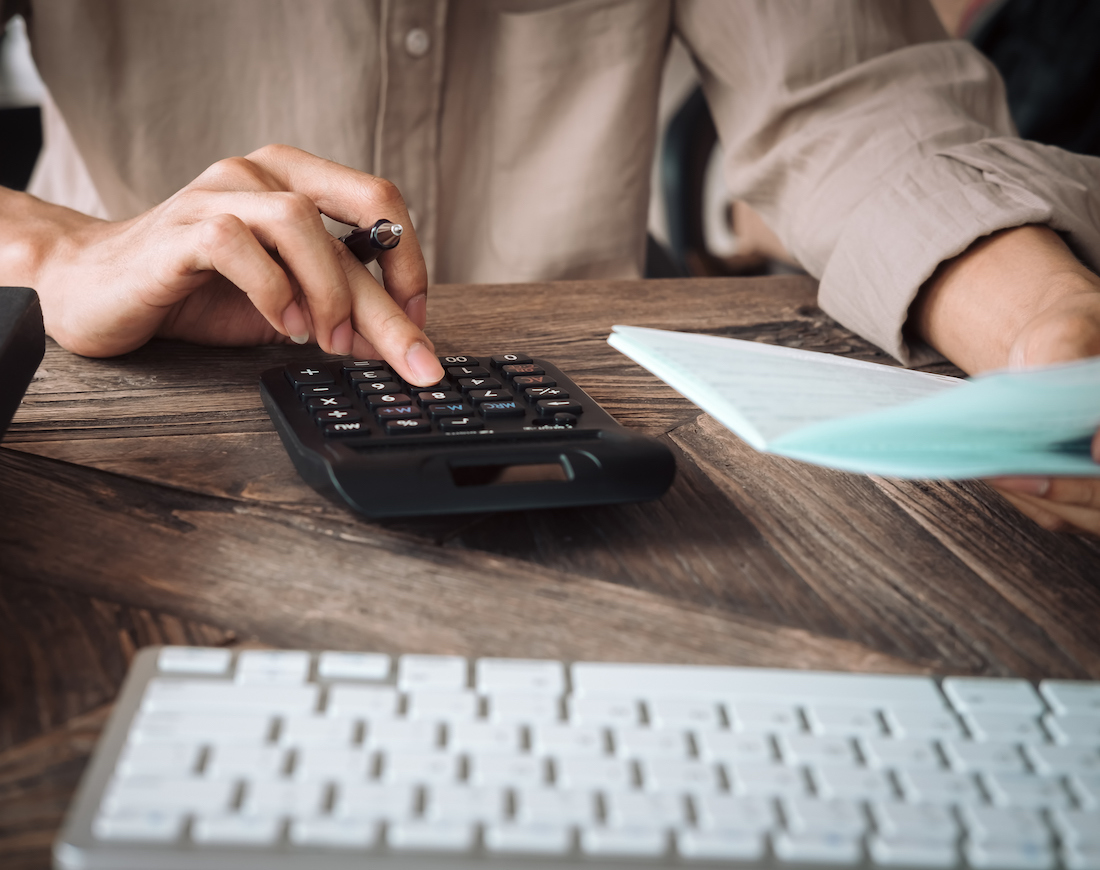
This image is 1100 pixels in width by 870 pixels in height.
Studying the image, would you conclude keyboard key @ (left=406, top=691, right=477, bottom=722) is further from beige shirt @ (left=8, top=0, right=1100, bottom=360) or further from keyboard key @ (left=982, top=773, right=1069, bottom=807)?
beige shirt @ (left=8, top=0, right=1100, bottom=360)

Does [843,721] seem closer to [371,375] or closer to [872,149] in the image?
[371,375]

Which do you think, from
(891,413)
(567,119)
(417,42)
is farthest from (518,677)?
(567,119)

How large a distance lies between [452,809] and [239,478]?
0.23m

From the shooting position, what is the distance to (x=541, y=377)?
445mm

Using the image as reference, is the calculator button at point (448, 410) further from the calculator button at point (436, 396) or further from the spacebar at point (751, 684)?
the spacebar at point (751, 684)

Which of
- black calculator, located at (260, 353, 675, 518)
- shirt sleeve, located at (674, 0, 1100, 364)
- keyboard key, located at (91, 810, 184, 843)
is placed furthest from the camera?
shirt sleeve, located at (674, 0, 1100, 364)

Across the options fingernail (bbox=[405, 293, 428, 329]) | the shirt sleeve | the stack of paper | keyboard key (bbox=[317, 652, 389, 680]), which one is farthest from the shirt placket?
keyboard key (bbox=[317, 652, 389, 680])

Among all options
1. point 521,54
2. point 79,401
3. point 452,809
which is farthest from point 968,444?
point 521,54

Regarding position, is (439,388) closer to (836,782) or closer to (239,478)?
(239,478)

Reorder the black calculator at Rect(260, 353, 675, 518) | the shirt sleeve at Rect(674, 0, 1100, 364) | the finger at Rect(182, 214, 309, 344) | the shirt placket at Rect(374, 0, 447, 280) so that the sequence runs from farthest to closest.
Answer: the shirt placket at Rect(374, 0, 447, 280) → the shirt sleeve at Rect(674, 0, 1100, 364) → the finger at Rect(182, 214, 309, 344) → the black calculator at Rect(260, 353, 675, 518)

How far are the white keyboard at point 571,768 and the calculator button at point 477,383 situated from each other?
7.5 inches

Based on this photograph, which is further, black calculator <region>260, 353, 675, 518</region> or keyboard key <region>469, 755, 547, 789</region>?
black calculator <region>260, 353, 675, 518</region>

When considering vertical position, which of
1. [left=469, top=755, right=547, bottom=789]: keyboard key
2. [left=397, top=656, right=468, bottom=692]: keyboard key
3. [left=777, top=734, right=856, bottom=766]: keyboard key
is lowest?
[left=777, top=734, right=856, bottom=766]: keyboard key

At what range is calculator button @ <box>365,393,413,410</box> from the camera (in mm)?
395
